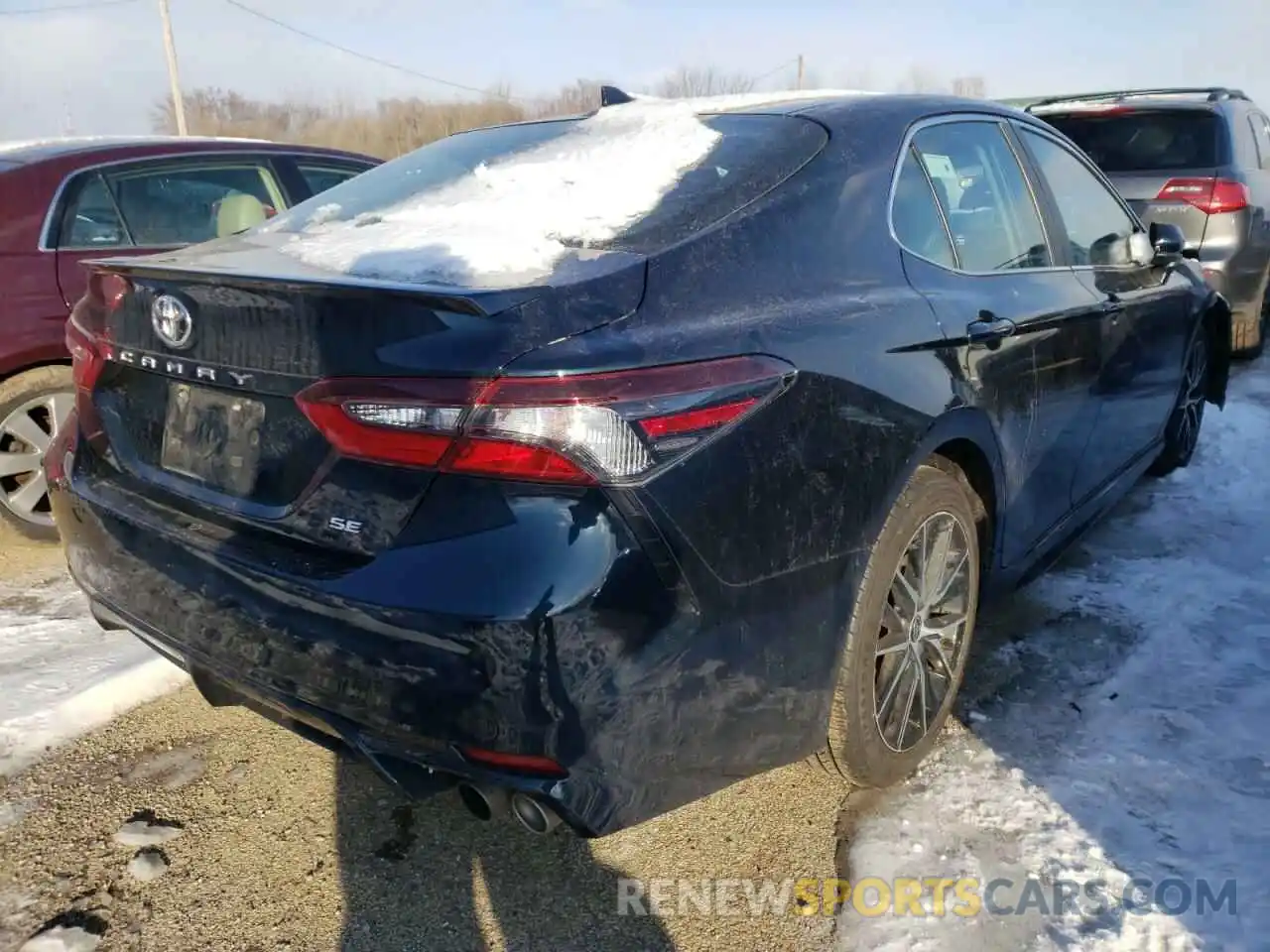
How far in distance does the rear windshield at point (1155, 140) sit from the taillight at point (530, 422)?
5.63 metres

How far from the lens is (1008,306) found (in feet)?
8.85

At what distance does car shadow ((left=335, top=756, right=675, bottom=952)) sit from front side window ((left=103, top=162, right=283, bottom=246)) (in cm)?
293

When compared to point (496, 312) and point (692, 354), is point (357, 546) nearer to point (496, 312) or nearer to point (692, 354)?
point (496, 312)

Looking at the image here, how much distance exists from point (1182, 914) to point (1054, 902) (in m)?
0.25

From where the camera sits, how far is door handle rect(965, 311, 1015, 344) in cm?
250

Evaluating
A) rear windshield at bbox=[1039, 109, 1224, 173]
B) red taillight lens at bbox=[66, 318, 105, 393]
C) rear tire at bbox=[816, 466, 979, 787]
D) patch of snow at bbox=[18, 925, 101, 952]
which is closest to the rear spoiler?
red taillight lens at bbox=[66, 318, 105, 393]

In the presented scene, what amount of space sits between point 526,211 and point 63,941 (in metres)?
1.85

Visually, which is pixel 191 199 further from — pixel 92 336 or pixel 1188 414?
pixel 1188 414

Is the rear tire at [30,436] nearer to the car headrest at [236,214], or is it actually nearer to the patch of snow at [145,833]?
the car headrest at [236,214]

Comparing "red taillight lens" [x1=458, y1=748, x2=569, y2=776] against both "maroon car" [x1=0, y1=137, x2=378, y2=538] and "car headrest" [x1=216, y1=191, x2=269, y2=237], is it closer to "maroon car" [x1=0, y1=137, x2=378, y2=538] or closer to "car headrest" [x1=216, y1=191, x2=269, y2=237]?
"maroon car" [x1=0, y1=137, x2=378, y2=538]

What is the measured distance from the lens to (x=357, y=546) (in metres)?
1.75

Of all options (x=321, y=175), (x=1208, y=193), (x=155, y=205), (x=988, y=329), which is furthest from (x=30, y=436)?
(x=1208, y=193)

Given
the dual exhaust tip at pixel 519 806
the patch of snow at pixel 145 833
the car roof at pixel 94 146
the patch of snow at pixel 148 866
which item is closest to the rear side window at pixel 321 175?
the car roof at pixel 94 146

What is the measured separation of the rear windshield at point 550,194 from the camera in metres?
2.00
